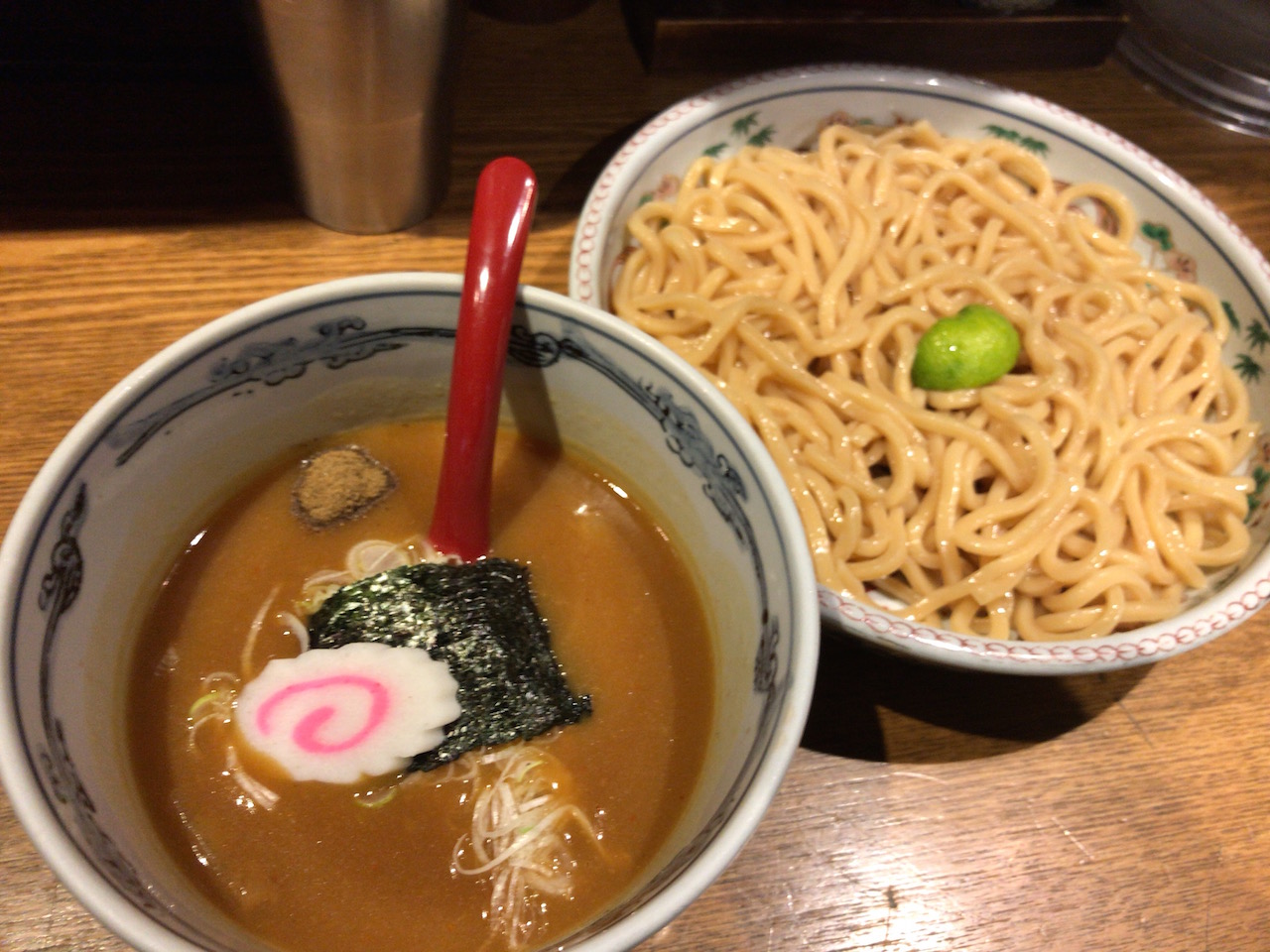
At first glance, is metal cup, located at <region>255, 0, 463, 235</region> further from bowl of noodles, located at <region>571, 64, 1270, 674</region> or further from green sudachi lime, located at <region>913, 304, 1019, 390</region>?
green sudachi lime, located at <region>913, 304, 1019, 390</region>

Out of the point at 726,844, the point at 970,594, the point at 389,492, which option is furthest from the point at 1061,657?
the point at 389,492

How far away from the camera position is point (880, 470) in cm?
170

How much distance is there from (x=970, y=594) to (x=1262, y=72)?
6.78 ft

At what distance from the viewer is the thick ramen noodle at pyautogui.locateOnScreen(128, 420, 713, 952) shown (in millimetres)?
921

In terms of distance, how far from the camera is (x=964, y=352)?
163 cm

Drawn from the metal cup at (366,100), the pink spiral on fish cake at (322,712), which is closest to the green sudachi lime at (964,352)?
the metal cup at (366,100)

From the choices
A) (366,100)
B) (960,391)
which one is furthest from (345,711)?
(960,391)

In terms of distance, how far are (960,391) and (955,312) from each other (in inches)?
8.0

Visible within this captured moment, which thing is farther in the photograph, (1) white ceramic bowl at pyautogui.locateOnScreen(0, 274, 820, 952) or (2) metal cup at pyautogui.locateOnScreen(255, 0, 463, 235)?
(2) metal cup at pyautogui.locateOnScreen(255, 0, 463, 235)

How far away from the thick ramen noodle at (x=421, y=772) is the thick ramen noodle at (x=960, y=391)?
0.42 metres

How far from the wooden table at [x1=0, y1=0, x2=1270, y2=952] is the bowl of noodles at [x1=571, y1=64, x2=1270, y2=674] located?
162 mm

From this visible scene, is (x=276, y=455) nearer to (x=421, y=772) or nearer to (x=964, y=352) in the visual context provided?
(x=421, y=772)

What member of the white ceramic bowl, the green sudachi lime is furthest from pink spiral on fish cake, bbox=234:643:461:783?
the green sudachi lime

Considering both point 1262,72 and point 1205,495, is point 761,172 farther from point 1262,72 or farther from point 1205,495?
point 1262,72
